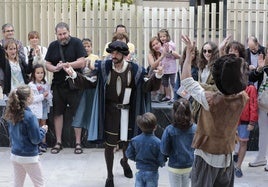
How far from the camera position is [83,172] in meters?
7.82

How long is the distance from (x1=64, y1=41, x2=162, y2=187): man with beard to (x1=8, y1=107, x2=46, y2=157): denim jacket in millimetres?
1059

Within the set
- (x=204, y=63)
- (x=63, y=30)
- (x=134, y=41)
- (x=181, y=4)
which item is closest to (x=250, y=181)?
(x=204, y=63)

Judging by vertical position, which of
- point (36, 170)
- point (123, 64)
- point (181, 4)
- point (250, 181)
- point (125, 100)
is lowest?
point (250, 181)

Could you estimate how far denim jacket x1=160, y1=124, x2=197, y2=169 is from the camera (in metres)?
5.73

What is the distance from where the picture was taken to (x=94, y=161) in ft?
27.5

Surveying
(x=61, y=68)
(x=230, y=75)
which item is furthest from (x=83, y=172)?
(x=230, y=75)

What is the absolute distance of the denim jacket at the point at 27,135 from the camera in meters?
5.87

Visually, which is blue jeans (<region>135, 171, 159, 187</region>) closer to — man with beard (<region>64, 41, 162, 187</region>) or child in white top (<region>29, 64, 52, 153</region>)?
man with beard (<region>64, 41, 162, 187</region>)

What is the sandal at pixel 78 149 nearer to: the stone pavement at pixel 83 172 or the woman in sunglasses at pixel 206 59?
the stone pavement at pixel 83 172

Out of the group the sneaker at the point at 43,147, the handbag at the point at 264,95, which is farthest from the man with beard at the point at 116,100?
the sneaker at the point at 43,147

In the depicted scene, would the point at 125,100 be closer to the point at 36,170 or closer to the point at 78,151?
the point at 36,170

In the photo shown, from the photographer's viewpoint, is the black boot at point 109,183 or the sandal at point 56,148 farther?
the sandal at point 56,148

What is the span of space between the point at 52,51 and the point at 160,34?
2107 mm

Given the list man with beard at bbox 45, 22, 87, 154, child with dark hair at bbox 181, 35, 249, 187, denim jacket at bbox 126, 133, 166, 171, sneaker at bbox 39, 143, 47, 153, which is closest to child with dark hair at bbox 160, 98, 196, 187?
denim jacket at bbox 126, 133, 166, 171
